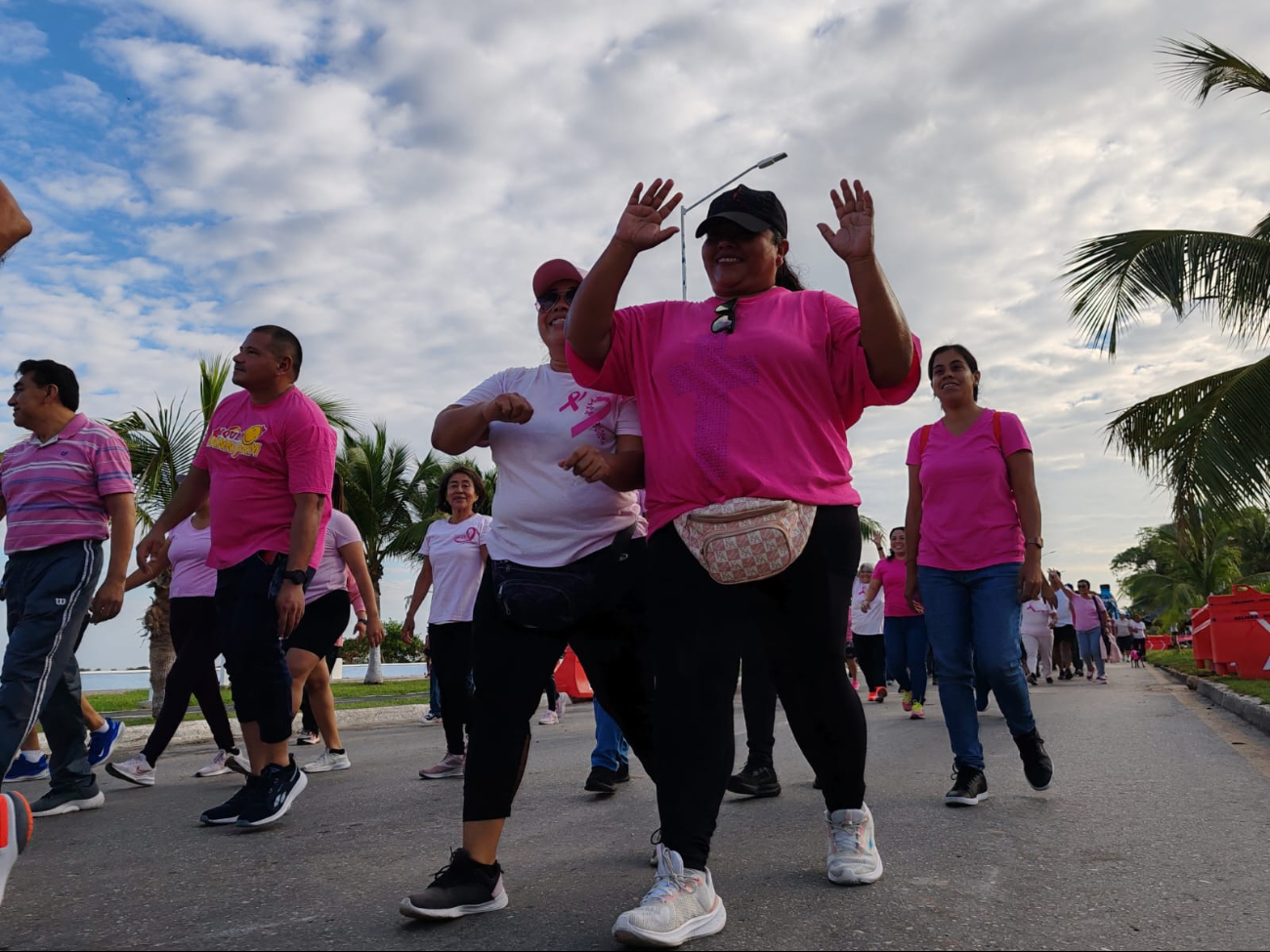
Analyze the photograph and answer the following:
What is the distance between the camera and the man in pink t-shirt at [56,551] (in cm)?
437

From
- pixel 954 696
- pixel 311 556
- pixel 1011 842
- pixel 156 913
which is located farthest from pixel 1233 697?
pixel 156 913

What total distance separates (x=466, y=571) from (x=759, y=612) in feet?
15.8

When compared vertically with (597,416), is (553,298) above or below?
above

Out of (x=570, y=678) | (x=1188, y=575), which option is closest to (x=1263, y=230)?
(x=570, y=678)

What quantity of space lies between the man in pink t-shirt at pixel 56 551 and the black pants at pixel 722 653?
283 cm

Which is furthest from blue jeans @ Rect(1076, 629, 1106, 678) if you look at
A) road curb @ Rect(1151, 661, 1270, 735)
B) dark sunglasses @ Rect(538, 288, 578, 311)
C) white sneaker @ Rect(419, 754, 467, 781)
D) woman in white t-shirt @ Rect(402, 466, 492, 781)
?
dark sunglasses @ Rect(538, 288, 578, 311)

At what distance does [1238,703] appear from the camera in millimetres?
10359

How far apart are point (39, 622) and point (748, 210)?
336 cm

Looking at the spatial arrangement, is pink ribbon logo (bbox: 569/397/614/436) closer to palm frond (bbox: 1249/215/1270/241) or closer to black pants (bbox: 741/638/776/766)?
black pants (bbox: 741/638/776/766)

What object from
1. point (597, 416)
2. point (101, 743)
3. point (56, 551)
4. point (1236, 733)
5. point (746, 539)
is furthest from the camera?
point (1236, 733)

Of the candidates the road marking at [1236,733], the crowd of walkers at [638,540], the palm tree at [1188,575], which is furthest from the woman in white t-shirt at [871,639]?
the palm tree at [1188,575]

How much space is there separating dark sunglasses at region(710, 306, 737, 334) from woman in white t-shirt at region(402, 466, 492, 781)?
3.83 m

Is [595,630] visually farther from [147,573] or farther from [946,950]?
[147,573]

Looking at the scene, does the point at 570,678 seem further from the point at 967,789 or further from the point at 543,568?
the point at 543,568
